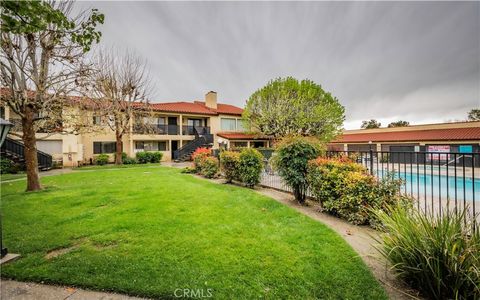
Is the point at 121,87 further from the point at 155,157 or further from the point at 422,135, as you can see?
the point at 422,135

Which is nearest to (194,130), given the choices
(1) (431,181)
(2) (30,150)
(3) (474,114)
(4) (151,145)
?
(4) (151,145)

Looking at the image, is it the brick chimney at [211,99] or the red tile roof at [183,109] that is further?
the brick chimney at [211,99]

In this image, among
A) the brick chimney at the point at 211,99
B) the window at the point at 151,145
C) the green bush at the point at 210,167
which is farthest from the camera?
the brick chimney at the point at 211,99

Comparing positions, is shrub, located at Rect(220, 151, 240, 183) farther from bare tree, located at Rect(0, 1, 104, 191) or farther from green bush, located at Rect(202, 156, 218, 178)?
bare tree, located at Rect(0, 1, 104, 191)

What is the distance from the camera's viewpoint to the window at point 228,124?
33062 millimetres

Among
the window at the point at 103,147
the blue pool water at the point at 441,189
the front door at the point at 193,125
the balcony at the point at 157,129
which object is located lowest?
the blue pool water at the point at 441,189

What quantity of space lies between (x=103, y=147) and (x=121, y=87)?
8003mm

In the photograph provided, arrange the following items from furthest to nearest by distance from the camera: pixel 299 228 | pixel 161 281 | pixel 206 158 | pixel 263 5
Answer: pixel 206 158 < pixel 263 5 < pixel 299 228 < pixel 161 281

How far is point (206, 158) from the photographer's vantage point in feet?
46.9

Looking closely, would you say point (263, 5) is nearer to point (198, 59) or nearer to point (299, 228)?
point (198, 59)

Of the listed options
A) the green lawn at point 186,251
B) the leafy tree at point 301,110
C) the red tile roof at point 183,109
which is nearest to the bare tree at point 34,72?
the green lawn at point 186,251

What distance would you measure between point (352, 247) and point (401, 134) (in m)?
→ 32.2

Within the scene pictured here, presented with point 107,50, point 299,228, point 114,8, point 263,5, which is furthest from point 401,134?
point 107,50

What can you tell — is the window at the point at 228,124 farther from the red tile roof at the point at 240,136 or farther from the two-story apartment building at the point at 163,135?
the red tile roof at the point at 240,136
